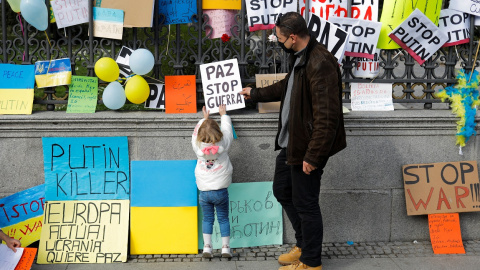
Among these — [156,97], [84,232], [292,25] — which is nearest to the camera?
[292,25]

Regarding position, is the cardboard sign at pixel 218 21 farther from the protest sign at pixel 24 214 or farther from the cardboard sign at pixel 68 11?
the protest sign at pixel 24 214

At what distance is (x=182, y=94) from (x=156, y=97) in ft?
0.82

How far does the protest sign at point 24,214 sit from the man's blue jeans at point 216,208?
57.8 inches

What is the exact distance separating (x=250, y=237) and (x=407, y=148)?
1.71 m

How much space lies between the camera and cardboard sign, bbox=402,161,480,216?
Answer: 5.17 m

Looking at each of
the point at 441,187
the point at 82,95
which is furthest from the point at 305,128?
the point at 82,95

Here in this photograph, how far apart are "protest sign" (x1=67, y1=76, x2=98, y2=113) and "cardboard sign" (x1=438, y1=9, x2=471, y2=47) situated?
335 cm

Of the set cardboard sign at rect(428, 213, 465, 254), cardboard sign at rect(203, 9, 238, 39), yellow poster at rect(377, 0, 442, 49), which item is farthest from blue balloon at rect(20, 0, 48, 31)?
cardboard sign at rect(428, 213, 465, 254)

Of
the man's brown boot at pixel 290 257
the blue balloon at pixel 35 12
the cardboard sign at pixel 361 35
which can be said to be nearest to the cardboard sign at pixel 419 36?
the cardboard sign at pixel 361 35

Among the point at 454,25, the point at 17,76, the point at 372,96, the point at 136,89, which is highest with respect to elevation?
the point at 454,25

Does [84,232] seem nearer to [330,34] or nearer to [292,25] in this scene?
[292,25]

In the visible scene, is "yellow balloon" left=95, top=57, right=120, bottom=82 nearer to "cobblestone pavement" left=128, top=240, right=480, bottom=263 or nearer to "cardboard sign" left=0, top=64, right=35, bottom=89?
"cardboard sign" left=0, top=64, right=35, bottom=89

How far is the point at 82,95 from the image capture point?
16.5ft

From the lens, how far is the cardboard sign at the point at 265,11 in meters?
4.98
